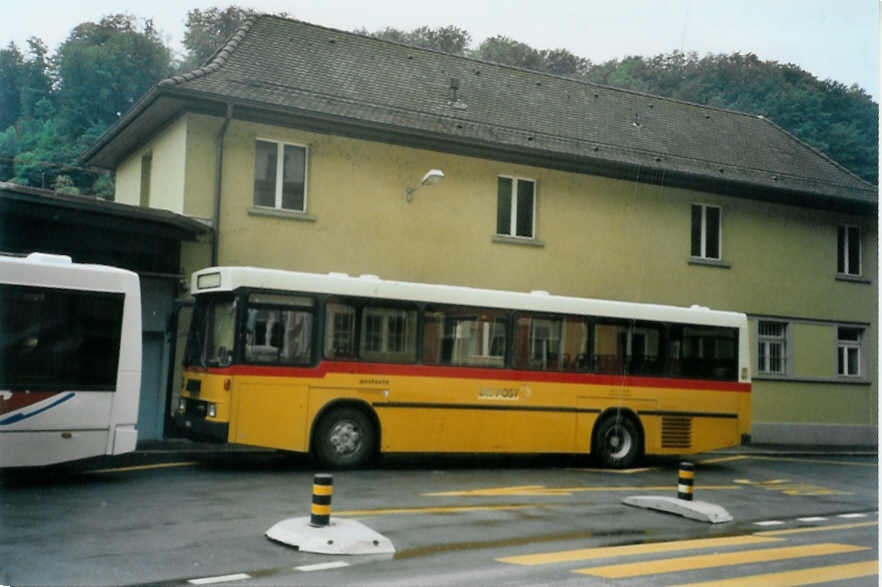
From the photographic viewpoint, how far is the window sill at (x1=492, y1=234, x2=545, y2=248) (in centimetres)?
2173

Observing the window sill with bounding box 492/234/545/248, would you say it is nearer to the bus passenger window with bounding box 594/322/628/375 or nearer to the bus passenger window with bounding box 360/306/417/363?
the bus passenger window with bounding box 594/322/628/375

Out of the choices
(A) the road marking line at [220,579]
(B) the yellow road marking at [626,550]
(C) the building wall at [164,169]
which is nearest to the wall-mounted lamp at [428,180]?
(C) the building wall at [164,169]

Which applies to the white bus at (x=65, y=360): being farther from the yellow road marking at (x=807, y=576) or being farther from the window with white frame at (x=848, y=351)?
the window with white frame at (x=848, y=351)

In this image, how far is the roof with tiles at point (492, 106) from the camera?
64.5ft

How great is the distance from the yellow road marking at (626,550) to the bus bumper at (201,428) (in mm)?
6147

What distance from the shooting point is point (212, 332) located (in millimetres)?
14312

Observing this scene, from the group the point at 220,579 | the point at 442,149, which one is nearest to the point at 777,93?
the point at 442,149

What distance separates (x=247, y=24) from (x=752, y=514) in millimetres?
14459

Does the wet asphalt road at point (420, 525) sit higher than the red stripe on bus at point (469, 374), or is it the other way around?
the red stripe on bus at point (469, 374)

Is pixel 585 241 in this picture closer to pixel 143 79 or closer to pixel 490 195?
pixel 490 195

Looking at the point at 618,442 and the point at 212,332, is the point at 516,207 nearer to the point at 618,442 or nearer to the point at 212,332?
the point at 618,442

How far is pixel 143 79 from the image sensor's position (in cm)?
1730

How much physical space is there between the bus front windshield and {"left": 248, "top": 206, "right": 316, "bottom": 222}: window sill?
430cm

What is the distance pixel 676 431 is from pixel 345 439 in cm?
628
